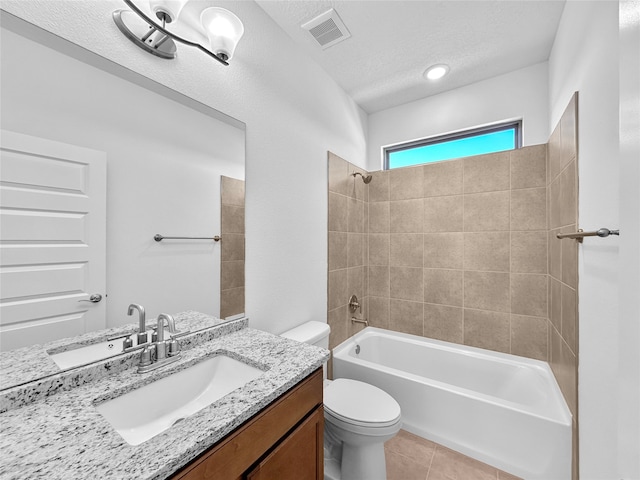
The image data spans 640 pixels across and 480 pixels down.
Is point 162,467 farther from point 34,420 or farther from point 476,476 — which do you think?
point 476,476

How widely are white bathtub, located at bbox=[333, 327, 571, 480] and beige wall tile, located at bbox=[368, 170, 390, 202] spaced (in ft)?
4.35

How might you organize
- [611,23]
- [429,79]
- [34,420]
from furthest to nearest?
[429,79] → [611,23] → [34,420]

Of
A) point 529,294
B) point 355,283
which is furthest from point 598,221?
point 355,283

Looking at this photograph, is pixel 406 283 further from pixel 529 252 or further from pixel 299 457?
pixel 299 457

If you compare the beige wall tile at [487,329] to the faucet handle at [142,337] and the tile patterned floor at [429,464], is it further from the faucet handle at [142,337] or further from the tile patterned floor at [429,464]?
the faucet handle at [142,337]

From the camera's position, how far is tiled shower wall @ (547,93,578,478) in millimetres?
1367

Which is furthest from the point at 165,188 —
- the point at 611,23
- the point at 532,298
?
the point at 532,298

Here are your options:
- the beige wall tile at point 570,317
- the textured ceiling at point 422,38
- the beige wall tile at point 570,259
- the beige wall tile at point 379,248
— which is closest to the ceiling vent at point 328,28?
the textured ceiling at point 422,38

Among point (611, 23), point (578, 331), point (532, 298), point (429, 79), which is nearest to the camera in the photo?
point (611, 23)

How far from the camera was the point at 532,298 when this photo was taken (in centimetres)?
206

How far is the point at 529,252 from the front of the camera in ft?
6.81

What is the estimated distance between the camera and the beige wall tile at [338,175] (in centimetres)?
220

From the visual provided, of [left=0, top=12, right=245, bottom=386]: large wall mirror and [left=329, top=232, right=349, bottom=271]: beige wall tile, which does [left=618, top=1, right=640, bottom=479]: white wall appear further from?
[left=329, top=232, right=349, bottom=271]: beige wall tile

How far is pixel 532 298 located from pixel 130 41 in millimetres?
2822
